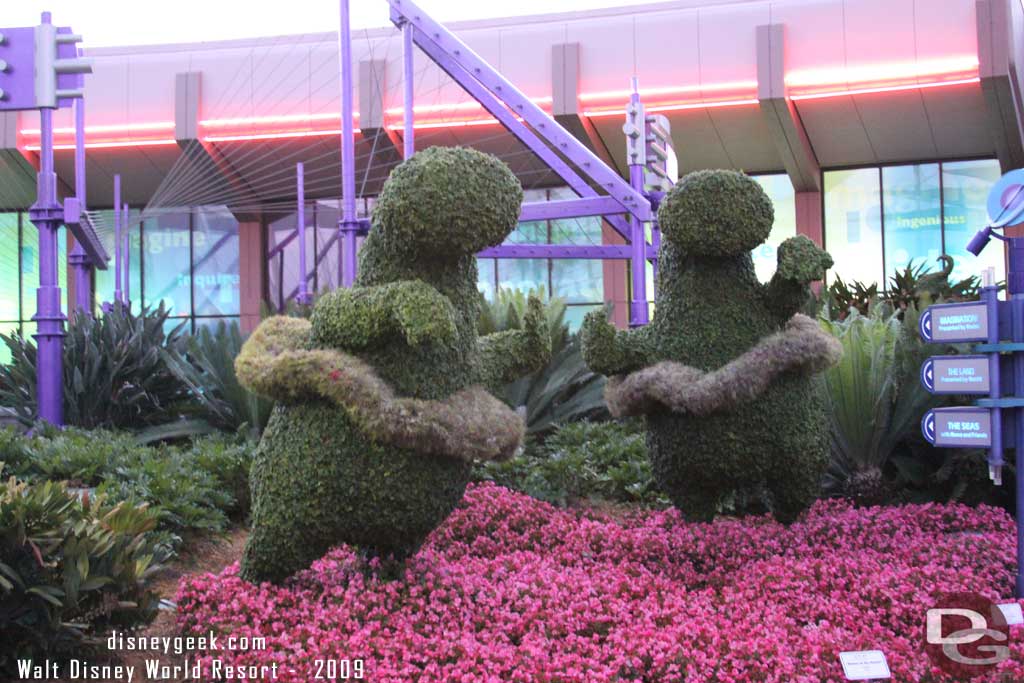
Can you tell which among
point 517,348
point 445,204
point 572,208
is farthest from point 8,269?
point 445,204

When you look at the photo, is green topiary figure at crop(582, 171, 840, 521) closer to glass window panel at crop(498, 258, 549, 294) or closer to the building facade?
the building facade

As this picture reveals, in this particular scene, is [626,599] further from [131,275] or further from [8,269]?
[8,269]

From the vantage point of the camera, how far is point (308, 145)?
18016 mm

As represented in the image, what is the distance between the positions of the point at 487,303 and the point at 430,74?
31.4 ft

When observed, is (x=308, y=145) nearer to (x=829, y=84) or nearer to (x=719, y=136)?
(x=719, y=136)

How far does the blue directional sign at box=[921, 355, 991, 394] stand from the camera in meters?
4.50

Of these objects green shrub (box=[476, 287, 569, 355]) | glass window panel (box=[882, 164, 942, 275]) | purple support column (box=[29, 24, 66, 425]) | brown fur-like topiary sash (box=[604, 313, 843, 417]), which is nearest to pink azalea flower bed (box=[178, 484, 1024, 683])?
brown fur-like topiary sash (box=[604, 313, 843, 417])

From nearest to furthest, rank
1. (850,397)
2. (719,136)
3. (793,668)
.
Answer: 1. (793,668)
2. (850,397)
3. (719,136)

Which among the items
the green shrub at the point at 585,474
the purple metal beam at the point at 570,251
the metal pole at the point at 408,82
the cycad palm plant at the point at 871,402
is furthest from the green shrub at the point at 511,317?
the cycad palm plant at the point at 871,402

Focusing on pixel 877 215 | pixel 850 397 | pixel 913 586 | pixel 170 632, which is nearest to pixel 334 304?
pixel 170 632

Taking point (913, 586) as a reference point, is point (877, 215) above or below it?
above

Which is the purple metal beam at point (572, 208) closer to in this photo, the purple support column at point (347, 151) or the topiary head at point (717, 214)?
the purple support column at point (347, 151)

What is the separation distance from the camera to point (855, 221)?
58.2 feet

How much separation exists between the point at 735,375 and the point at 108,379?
5.18m
